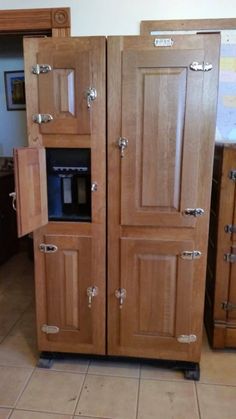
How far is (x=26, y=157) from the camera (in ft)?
5.30

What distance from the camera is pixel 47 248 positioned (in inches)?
73.7

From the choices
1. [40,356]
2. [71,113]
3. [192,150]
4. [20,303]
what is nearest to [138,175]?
[192,150]

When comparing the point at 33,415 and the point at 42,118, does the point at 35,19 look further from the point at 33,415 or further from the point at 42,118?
the point at 33,415

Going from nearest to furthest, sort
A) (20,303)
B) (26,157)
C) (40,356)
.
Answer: (26,157) → (40,356) → (20,303)

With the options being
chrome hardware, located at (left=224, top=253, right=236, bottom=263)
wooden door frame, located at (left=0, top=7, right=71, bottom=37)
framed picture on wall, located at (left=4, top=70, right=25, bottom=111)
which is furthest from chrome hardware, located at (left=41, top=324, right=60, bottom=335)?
framed picture on wall, located at (left=4, top=70, right=25, bottom=111)

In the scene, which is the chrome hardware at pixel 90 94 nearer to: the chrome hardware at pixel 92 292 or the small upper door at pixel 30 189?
the small upper door at pixel 30 189

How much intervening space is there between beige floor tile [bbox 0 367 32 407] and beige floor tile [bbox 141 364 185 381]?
654 millimetres

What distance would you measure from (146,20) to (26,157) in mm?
1193

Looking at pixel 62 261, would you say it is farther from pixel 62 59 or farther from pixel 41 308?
pixel 62 59

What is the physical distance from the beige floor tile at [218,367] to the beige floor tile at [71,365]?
67 cm

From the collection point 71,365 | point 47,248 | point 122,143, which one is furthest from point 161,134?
point 71,365

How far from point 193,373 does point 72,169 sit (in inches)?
51.5

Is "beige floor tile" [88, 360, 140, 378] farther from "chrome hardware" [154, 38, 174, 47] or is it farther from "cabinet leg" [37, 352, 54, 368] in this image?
"chrome hardware" [154, 38, 174, 47]

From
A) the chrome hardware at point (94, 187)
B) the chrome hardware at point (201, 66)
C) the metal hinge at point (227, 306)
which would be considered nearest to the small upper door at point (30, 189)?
the chrome hardware at point (94, 187)
